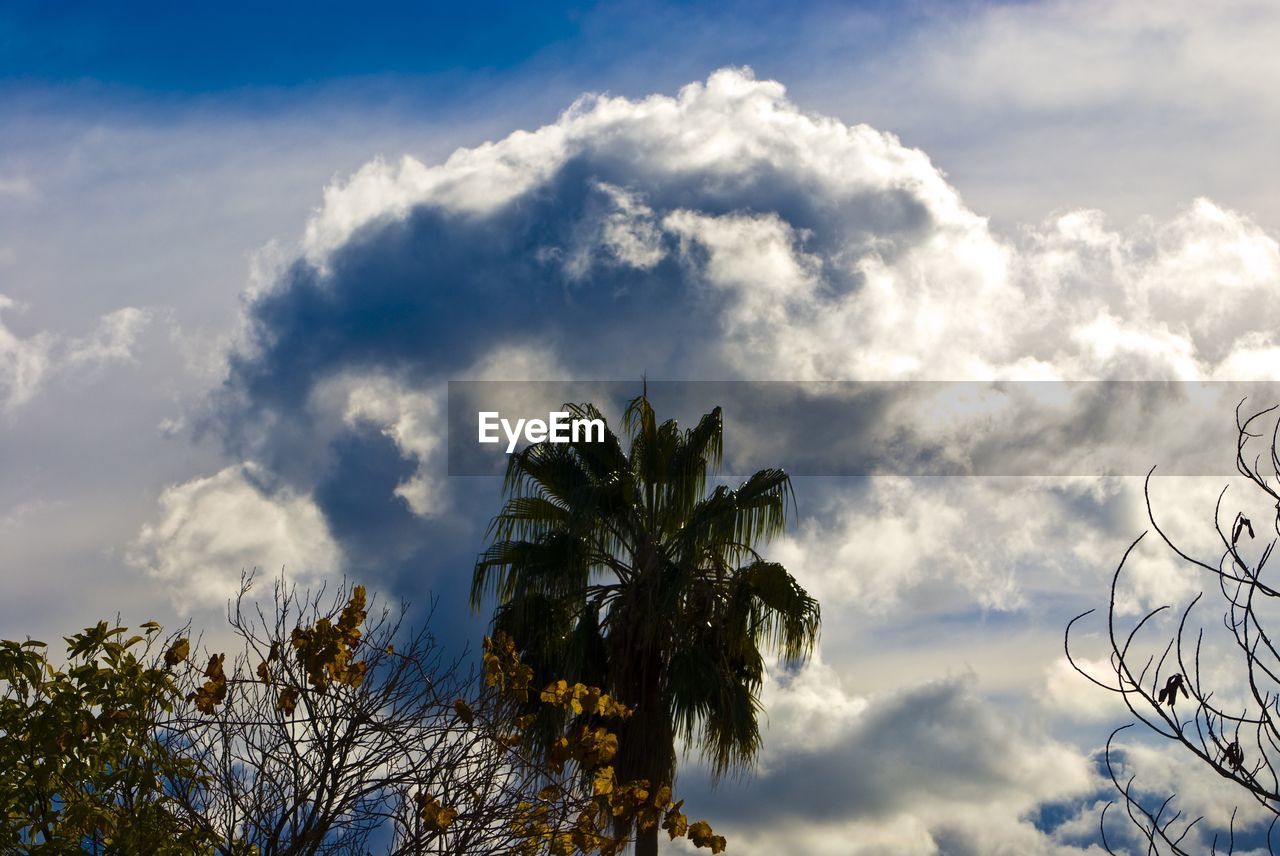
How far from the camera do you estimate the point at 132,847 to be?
8.73m

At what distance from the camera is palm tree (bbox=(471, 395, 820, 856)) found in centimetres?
1606

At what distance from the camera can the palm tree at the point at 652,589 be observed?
1606 cm

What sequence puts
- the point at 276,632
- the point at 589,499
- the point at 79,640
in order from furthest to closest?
the point at 589,499 → the point at 276,632 → the point at 79,640

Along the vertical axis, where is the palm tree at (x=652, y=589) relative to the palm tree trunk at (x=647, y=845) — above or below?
above

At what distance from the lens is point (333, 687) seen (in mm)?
10375

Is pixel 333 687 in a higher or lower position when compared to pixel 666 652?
lower

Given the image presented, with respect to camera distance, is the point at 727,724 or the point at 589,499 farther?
the point at 589,499

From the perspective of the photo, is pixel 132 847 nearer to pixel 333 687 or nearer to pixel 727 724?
pixel 333 687

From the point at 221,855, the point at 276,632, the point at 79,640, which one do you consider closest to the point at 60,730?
the point at 79,640

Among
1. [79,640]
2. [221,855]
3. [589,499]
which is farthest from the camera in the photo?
[589,499]

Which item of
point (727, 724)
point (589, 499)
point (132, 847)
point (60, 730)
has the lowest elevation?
point (132, 847)

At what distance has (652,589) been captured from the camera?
54.7 ft

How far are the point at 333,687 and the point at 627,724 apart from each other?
654cm

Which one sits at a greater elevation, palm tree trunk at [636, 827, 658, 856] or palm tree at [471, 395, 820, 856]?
palm tree at [471, 395, 820, 856]
